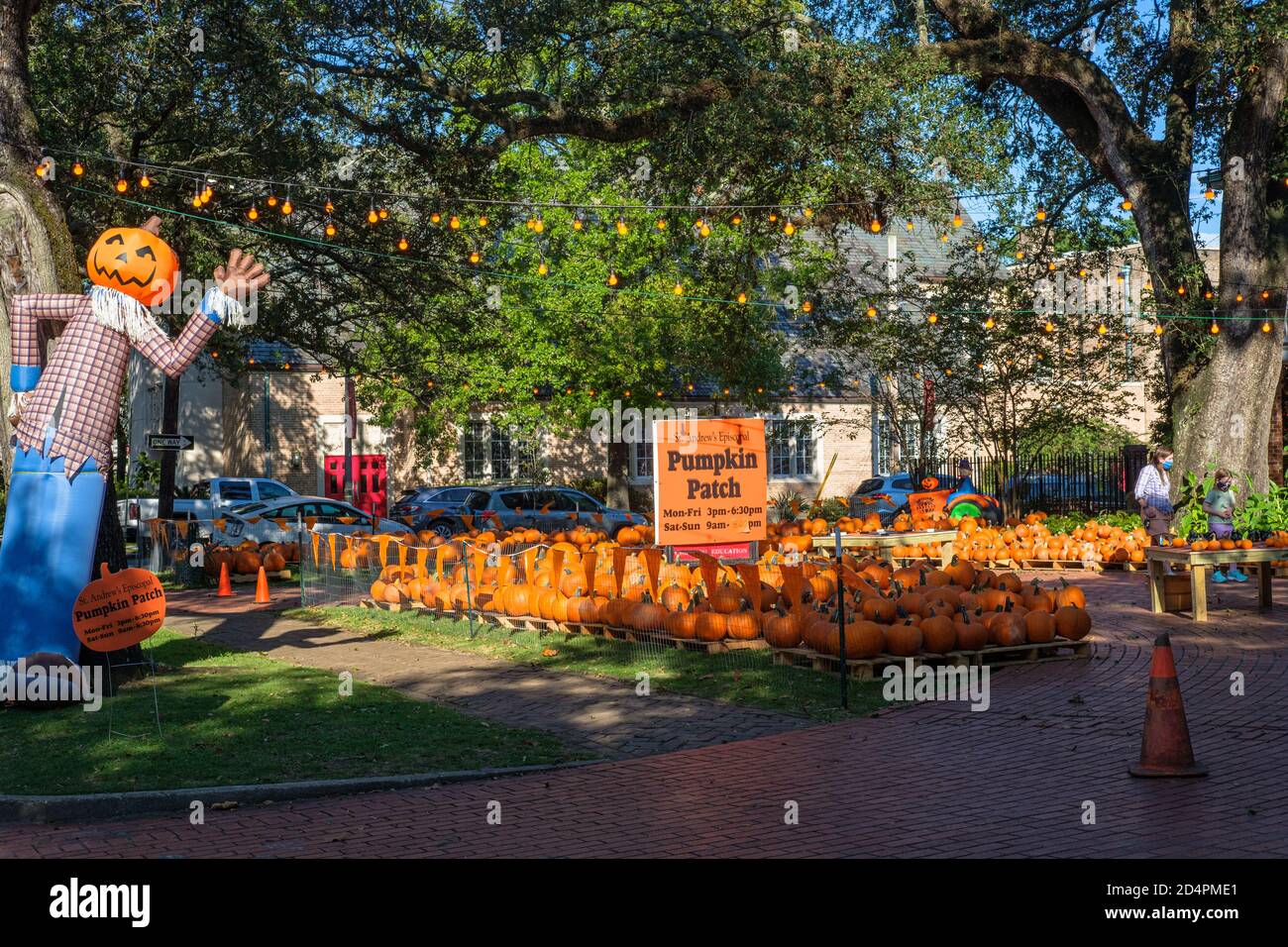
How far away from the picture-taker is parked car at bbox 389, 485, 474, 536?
104ft

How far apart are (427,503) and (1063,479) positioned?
15972 millimetres

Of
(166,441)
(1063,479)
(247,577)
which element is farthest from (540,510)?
(1063,479)

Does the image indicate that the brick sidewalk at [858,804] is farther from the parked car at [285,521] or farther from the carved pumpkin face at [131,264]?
the parked car at [285,521]

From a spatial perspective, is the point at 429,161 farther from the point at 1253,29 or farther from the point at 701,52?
the point at 1253,29

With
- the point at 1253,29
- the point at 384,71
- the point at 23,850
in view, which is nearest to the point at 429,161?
the point at 384,71

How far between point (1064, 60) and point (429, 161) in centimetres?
1017

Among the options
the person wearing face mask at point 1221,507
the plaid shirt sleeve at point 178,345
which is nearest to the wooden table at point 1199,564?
the person wearing face mask at point 1221,507

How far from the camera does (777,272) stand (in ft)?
113

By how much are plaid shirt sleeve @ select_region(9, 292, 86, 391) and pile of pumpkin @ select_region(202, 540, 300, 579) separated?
11594mm

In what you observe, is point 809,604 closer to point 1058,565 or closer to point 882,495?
point 1058,565

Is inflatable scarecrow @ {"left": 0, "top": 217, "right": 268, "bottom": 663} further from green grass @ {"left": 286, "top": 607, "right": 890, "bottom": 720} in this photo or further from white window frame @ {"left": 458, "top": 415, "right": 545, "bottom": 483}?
white window frame @ {"left": 458, "top": 415, "right": 545, "bottom": 483}

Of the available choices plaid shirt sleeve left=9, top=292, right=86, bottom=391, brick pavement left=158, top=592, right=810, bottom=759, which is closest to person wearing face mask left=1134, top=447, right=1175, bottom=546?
brick pavement left=158, top=592, right=810, bottom=759

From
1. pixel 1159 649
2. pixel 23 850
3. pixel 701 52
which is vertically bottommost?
pixel 23 850

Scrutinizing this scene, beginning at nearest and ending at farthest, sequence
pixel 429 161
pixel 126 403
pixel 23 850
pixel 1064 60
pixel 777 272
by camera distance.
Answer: pixel 23 850 < pixel 429 161 < pixel 1064 60 < pixel 777 272 < pixel 126 403
